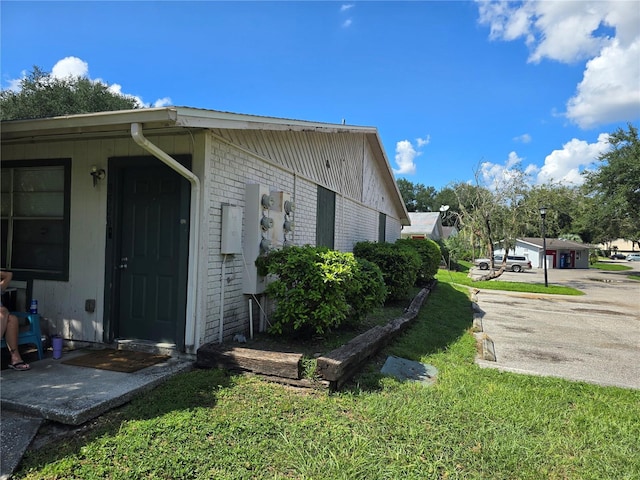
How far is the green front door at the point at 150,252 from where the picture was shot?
14.1ft

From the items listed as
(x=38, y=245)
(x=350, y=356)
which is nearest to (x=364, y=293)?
(x=350, y=356)

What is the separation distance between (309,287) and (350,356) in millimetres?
1093

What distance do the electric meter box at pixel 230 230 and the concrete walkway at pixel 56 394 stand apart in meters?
1.35

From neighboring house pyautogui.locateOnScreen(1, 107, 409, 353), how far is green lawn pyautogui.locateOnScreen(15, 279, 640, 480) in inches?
43.1

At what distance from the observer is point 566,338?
7516 millimetres

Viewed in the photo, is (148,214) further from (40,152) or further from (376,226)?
(376,226)

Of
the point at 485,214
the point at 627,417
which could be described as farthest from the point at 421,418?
the point at 485,214

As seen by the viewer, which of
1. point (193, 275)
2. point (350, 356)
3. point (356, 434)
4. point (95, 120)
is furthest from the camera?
point (193, 275)

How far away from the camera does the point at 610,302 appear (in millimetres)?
14195

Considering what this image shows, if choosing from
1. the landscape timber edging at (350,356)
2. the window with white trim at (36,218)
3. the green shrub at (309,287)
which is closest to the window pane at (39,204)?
the window with white trim at (36,218)

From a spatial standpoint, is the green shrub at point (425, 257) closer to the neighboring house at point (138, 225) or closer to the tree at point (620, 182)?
the neighboring house at point (138, 225)

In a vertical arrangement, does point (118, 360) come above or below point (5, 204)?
below

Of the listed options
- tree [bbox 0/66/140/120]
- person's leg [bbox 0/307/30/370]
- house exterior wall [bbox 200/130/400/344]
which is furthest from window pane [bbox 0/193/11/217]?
tree [bbox 0/66/140/120]

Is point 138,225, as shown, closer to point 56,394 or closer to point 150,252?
point 150,252
